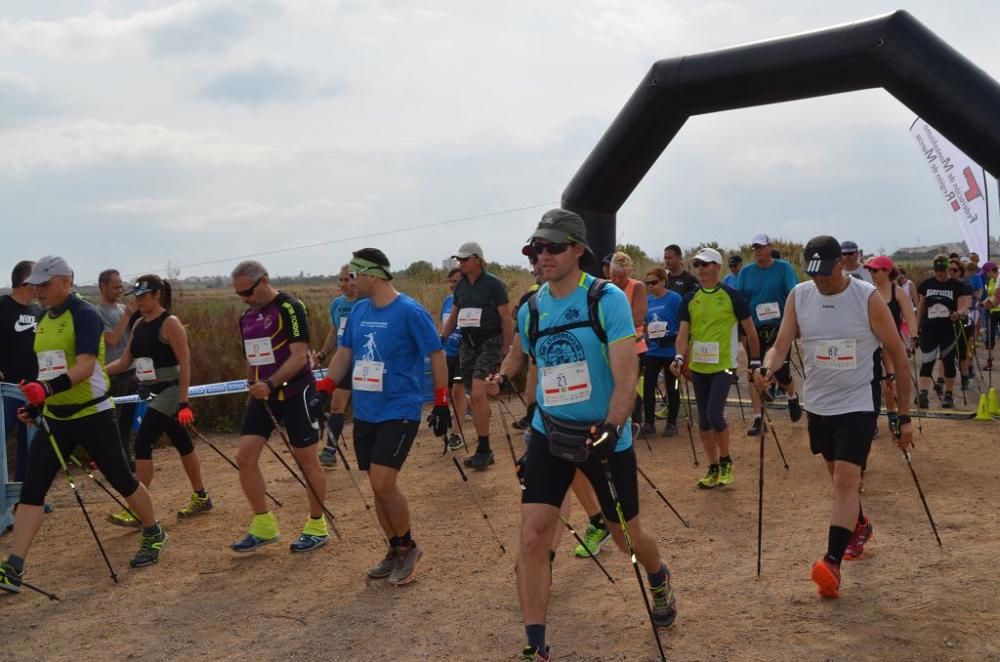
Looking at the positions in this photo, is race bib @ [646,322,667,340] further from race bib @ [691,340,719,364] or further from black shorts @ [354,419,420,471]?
black shorts @ [354,419,420,471]

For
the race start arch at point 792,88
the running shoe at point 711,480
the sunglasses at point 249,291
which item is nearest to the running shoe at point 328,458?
the sunglasses at point 249,291

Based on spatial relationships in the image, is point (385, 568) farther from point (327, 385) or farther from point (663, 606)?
point (663, 606)

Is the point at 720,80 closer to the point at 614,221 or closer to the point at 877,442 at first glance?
the point at 614,221

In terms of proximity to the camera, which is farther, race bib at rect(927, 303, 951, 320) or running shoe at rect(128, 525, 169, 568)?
race bib at rect(927, 303, 951, 320)

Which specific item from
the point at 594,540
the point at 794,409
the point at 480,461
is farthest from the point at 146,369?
the point at 794,409

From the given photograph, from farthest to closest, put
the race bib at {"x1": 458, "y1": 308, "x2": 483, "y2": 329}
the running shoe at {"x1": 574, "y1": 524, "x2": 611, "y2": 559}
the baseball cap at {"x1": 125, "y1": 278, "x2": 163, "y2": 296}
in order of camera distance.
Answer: the race bib at {"x1": 458, "y1": 308, "x2": 483, "y2": 329} → the baseball cap at {"x1": 125, "y1": 278, "x2": 163, "y2": 296} → the running shoe at {"x1": 574, "y1": 524, "x2": 611, "y2": 559}

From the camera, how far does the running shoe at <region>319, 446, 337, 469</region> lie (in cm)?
922

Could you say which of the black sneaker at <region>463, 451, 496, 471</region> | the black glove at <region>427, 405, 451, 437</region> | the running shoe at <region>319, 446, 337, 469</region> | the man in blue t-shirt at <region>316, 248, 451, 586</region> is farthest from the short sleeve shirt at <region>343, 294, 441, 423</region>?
the running shoe at <region>319, 446, 337, 469</region>

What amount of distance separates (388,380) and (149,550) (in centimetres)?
241

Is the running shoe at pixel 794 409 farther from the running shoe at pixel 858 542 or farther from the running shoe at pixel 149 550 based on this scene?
the running shoe at pixel 149 550

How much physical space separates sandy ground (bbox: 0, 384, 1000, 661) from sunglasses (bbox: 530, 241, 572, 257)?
201 cm

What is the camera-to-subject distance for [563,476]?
410 centimetres

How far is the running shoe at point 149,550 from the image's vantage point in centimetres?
635

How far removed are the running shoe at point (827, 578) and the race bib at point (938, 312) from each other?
714 cm
